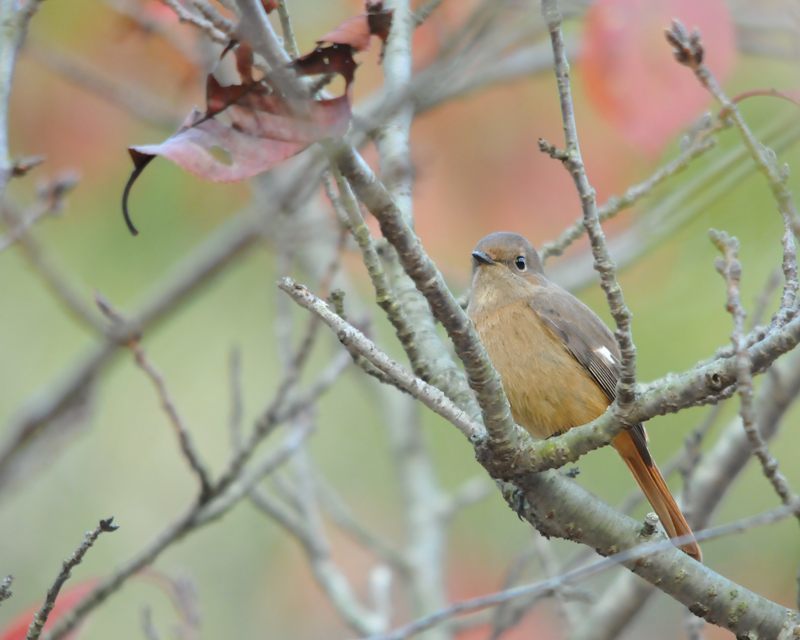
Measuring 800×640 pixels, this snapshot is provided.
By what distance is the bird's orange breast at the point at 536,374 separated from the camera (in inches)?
175

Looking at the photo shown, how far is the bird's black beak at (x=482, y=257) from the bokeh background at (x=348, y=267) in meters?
0.49

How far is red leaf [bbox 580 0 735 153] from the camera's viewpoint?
14.6 ft

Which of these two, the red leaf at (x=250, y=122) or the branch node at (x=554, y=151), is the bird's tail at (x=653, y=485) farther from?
the red leaf at (x=250, y=122)

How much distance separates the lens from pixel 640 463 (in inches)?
169

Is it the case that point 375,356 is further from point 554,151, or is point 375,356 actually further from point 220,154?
point 220,154

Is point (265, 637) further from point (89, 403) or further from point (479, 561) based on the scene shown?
point (89, 403)

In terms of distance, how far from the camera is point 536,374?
449 cm

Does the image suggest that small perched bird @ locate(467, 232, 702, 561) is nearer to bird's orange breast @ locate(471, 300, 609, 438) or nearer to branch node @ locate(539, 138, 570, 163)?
bird's orange breast @ locate(471, 300, 609, 438)

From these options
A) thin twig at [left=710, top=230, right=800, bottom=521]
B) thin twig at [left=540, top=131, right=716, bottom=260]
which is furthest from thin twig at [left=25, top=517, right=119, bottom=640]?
thin twig at [left=540, top=131, right=716, bottom=260]

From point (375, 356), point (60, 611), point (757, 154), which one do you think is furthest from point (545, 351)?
point (757, 154)

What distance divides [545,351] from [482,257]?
53 cm

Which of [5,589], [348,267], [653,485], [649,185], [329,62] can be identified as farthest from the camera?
[348,267]

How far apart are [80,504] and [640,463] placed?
188 inches

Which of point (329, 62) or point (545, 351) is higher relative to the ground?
point (545, 351)
